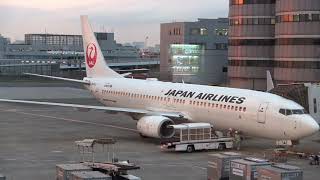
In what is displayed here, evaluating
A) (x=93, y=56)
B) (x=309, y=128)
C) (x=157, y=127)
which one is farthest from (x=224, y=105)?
(x=93, y=56)

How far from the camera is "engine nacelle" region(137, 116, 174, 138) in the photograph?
38.0m

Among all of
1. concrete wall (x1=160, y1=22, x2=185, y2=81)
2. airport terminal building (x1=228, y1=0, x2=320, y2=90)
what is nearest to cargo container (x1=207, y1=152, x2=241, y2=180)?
airport terminal building (x1=228, y1=0, x2=320, y2=90)

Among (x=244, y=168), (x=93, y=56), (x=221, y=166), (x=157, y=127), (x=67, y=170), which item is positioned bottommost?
(x=221, y=166)

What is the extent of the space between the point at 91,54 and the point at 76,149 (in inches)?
742

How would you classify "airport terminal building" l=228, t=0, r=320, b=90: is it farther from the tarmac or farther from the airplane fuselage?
the airplane fuselage

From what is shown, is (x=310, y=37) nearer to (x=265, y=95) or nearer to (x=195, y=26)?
(x=265, y=95)

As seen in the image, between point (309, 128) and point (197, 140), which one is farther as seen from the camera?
point (197, 140)

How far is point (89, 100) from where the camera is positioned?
7656 cm

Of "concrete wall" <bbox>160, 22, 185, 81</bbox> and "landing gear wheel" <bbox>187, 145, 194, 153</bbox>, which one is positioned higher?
"concrete wall" <bbox>160, 22, 185, 81</bbox>

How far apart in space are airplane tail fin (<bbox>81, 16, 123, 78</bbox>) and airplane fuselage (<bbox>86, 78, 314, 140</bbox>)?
19.0ft

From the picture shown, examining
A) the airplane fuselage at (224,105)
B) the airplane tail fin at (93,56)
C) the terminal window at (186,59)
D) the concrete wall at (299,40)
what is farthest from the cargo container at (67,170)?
the terminal window at (186,59)

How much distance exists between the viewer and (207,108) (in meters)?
38.2

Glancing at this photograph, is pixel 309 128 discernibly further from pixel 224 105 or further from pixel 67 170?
pixel 67 170

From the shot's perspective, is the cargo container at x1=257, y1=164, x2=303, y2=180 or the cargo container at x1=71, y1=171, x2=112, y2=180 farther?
the cargo container at x1=257, y1=164, x2=303, y2=180
